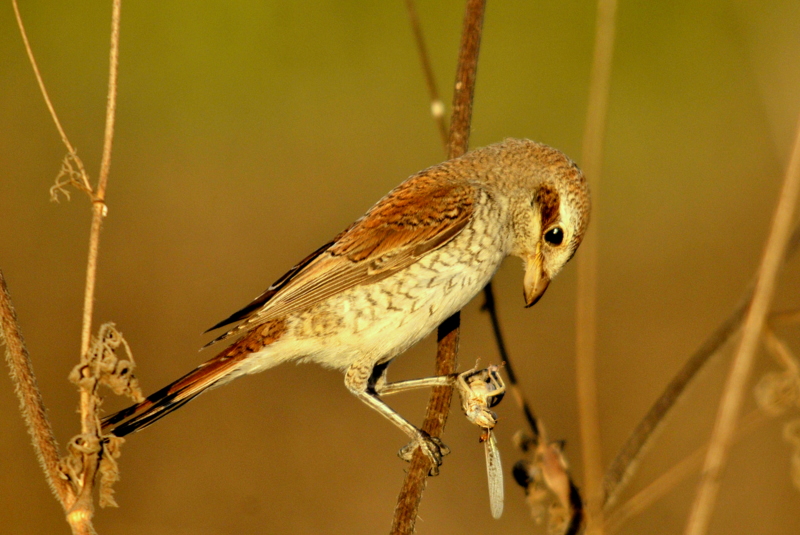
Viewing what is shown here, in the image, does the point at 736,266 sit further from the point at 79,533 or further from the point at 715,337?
the point at 79,533

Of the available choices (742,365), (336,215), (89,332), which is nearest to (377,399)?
(89,332)

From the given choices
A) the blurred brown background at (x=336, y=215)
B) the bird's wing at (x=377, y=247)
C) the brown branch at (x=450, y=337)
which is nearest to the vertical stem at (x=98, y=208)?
the brown branch at (x=450, y=337)

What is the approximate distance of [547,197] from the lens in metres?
3.50

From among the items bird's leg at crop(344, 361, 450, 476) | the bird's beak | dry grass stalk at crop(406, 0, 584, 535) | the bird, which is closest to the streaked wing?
dry grass stalk at crop(406, 0, 584, 535)

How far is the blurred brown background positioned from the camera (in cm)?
506

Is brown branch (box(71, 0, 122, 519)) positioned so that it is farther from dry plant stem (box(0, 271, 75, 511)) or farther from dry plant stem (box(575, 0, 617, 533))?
dry plant stem (box(575, 0, 617, 533))

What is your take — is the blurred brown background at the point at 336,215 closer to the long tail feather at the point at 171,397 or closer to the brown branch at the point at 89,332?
the long tail feather at the point at 171,397

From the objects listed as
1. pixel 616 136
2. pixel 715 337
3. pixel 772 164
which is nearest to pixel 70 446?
pixel 715 337

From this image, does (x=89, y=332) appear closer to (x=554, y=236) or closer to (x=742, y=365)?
(x=742, y=365)

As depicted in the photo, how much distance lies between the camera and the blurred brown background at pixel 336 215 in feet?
16.6

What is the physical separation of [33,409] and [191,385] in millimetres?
1371

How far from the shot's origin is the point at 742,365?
1.78 m

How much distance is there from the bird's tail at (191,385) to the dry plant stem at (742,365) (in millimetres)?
Result: 1774

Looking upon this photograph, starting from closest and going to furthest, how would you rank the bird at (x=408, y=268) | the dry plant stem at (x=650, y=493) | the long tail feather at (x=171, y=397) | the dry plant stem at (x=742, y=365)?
1. the dry plant stem at (x=742, y=365)
2. the dry plant stem at (x=650, y=493)
3. the long tail feather at (x=171, y=397)
4. the bird at (x=408, y=268)
